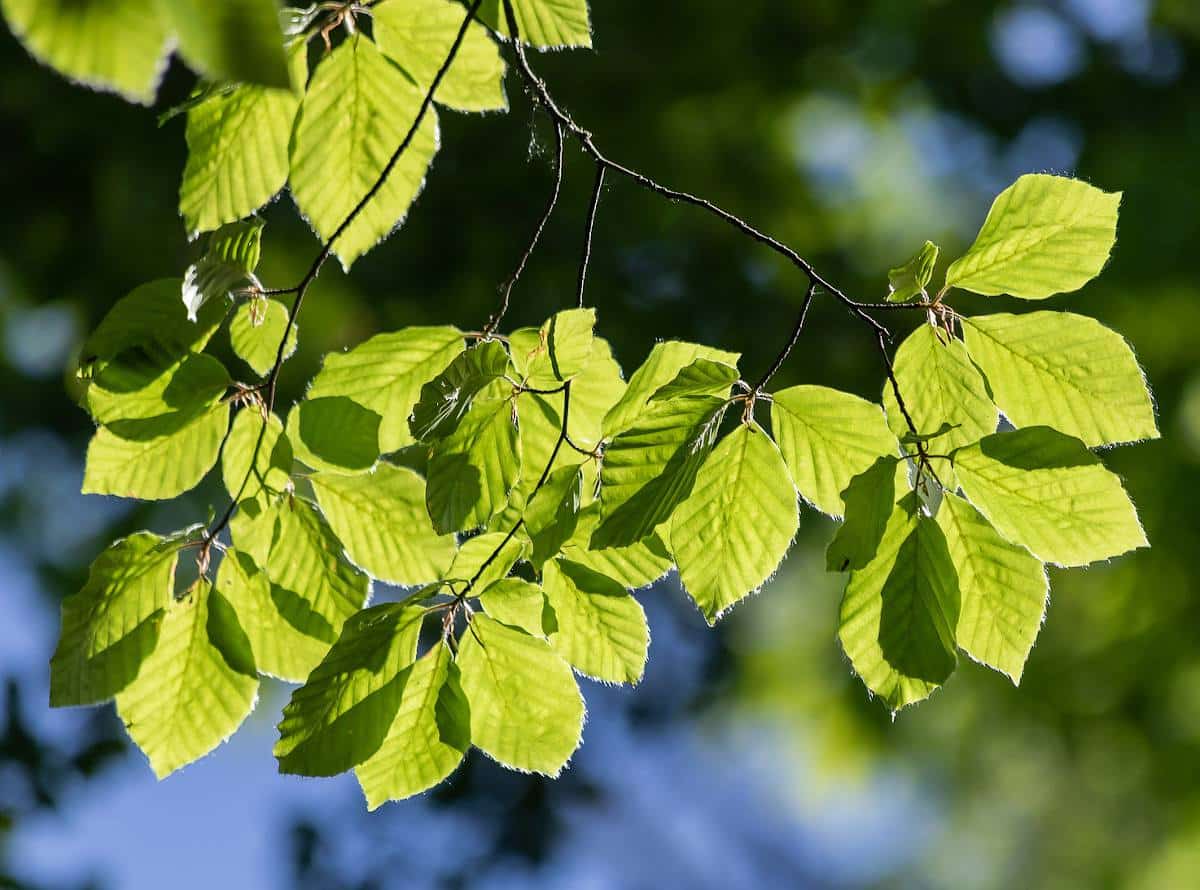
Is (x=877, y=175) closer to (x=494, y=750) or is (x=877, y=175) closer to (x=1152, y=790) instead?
(x=1152, y=790)

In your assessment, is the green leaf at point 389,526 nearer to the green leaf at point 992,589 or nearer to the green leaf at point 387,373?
the green leaf at point 387,373

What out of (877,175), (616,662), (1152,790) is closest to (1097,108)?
(877,175)

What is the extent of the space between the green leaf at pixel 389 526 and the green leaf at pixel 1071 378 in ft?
1.70

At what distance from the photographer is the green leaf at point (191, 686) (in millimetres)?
950

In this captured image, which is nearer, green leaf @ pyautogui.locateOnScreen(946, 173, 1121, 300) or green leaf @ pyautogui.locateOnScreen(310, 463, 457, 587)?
green leaf @ pyautogui.locateOnScreen(946, 173, 1121, 300)

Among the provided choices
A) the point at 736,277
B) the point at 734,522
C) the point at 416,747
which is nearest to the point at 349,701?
the point at 416,747

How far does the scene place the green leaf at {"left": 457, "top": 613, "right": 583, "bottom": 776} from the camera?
926 millimetres

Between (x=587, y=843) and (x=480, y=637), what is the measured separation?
4.90 metres

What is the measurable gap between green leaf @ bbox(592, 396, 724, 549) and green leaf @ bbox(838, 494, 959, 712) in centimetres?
15

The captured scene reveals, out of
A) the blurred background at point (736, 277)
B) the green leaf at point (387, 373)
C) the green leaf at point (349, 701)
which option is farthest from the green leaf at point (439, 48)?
the blurred background at point (736, 277)

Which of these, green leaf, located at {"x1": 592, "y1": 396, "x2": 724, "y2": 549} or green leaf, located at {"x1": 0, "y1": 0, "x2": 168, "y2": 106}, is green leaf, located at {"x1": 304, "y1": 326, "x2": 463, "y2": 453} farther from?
green leaf, located at {"x1": 0, "y1": 0, "x2": 168, "y2": 106}

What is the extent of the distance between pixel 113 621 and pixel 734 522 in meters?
0.52

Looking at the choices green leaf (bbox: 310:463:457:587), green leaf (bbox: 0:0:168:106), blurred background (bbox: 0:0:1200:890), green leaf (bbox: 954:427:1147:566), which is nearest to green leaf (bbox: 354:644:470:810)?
green leaf (bbox: 310:463:457:587)

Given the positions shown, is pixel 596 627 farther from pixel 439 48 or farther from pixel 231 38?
pixel 231 38
